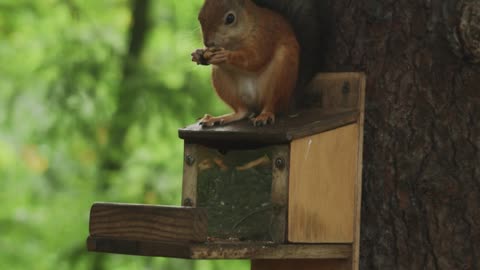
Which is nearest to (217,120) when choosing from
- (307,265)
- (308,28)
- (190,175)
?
(190,175)

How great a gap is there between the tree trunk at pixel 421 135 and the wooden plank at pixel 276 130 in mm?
130

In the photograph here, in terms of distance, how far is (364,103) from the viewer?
2.85m

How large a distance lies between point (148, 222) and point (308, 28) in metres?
0.82

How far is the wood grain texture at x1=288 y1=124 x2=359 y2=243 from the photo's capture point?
2.65m

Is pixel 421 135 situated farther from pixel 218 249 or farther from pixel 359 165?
pixel 218 249

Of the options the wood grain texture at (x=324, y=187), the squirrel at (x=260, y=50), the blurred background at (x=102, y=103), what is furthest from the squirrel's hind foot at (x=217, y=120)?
the blurred background at (x=102, y=103)

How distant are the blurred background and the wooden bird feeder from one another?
144 inches

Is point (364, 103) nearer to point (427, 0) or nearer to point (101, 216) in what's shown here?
point (427, 0)

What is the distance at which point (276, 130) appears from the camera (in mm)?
2664

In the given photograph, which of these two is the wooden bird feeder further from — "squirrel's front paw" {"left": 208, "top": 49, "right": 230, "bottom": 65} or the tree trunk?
"squirrel's front paw" {"left": 208, "top": 49, "right": 230, "bottom": 65}

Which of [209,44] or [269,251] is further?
[209,44]

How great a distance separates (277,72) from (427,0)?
49cm

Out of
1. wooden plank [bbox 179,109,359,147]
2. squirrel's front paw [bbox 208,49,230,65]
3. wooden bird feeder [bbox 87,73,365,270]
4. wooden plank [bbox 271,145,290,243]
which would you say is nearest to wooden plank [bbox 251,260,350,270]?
wooden bird feeder [bbox 87,73,365,270]

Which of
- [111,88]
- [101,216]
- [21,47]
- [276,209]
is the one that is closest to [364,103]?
[276,209]
